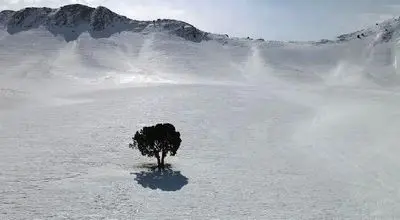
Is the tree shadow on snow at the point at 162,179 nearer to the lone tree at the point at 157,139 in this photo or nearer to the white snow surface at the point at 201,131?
the white snow surface at the point at 201,131

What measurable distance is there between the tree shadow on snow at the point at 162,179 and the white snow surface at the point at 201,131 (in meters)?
0.29

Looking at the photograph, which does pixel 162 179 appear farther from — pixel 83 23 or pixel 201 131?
pixel 83 23

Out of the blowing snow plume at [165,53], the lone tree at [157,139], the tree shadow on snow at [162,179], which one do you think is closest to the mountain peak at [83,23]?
the blowing snow plume at [165,53]

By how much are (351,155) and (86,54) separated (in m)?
118

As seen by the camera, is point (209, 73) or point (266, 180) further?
point (209, 73)

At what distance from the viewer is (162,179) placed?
2072 inches

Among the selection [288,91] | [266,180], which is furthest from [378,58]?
[266,180]

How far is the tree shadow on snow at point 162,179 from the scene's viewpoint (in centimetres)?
5050

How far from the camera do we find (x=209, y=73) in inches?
6009

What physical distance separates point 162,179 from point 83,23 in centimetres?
15287

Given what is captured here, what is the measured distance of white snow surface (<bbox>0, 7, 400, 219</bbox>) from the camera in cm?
4628

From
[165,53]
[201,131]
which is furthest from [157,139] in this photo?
[165,53]

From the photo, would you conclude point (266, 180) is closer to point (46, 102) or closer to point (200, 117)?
point (200, 117)

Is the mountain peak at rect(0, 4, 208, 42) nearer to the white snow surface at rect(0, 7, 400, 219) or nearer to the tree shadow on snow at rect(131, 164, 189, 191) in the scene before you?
the white snow surface at rect(0, 7, 400, 219)
